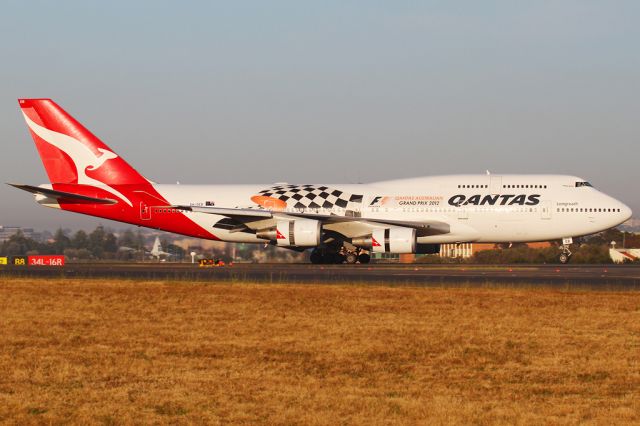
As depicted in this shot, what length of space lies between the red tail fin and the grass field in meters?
21.9

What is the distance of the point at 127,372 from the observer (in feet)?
41.3

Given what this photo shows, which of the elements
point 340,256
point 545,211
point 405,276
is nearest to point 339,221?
point 340,256

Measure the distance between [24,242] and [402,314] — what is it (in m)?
59.3

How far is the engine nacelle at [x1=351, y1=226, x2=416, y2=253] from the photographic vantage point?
127ft

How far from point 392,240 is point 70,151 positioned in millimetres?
16218

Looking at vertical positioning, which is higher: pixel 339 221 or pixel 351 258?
pixel 339 221

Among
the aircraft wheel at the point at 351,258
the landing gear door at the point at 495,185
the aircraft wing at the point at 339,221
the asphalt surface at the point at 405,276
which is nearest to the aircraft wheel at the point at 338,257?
the aircraft wheel at the point at 351,258

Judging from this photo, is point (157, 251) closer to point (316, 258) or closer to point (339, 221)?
point (316, 258)

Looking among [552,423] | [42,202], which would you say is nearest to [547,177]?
[42,202]

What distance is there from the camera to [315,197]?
42750 millimetres

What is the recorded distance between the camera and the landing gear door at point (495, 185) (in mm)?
41250

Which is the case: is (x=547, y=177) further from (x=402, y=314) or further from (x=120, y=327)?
(x=120, y=327)

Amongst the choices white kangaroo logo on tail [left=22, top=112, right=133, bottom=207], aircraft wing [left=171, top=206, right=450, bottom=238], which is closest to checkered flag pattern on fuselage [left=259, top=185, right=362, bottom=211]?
aircraft wing [left=171, top=206, right=450, bottom=238]

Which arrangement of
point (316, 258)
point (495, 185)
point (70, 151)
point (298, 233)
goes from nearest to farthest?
point (298, 233), point (495, 185), point (316, 258), point (70, 151)
